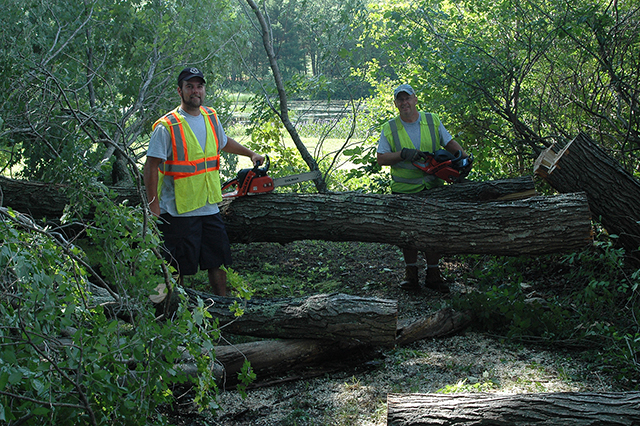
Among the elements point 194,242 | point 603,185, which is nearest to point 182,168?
point 194,242

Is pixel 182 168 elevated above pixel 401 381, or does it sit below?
above

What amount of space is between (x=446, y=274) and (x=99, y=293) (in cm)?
354

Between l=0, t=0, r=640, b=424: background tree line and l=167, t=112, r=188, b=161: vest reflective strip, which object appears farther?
l=0, t=0, r=640, b=424: background tree line

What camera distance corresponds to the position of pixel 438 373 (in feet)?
11.2

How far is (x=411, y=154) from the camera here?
4.80 meters

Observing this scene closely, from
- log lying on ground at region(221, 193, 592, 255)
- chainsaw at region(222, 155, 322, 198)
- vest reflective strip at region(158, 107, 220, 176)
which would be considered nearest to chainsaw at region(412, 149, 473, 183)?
log lying on ground at region(221, 193, 592, 255)

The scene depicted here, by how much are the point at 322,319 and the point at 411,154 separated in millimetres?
2052

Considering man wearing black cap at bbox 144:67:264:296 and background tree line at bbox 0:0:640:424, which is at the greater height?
background tree line at bbox 0:0:640:424

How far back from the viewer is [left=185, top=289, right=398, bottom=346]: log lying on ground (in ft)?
11.3

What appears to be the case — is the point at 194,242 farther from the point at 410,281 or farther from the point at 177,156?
the point at 410,281

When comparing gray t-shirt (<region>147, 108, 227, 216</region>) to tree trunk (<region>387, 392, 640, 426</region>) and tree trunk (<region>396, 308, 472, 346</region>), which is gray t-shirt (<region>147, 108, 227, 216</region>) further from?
tree trunk (<region>387, 392, 640, 426</region>)

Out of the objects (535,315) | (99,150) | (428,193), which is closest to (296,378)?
(535,315)

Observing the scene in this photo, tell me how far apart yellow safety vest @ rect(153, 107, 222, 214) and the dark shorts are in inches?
5.7

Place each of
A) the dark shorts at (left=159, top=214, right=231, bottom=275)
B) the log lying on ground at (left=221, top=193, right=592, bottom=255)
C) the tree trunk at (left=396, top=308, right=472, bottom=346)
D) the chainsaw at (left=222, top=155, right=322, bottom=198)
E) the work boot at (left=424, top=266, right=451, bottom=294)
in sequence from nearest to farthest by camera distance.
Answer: the tree trunk at (left=396, top=308, right=472, bottom=346), the dark shorts at (left=159, top=214, right=231, bottom=275), the log lying on ground at (left=221, top=193, right=592, bottom=255), the chainsaw at (left=222, top=155, right=322, bottom=198), the work boot at (left=424, top=266, right=451, bottom=294)
